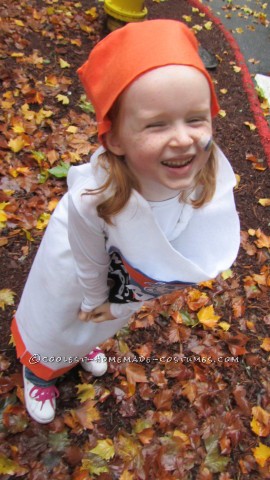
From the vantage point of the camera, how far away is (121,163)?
1.18 metres

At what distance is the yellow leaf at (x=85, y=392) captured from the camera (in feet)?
7.58

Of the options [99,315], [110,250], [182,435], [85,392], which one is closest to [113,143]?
[110,250]

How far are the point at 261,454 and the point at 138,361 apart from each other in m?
0.86

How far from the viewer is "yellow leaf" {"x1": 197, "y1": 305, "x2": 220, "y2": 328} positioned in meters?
2.75

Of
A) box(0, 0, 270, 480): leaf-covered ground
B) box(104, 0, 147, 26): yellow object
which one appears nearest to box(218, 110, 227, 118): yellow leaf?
box(0, 0, 270, 480): leaf-covered ground

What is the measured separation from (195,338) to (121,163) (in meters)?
1.80

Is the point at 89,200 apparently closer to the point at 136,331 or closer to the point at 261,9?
the point at 136,331

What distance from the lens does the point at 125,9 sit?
15.6 ft

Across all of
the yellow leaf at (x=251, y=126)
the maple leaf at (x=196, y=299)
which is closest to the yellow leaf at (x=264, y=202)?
the yellow leaf at (x=251, y=126)

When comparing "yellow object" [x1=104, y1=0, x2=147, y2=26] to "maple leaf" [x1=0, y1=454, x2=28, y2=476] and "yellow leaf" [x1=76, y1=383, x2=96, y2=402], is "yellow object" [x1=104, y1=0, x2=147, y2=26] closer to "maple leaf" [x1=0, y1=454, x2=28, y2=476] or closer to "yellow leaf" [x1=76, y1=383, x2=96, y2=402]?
"yellow leaf" [x1=76, y1=383, x2=96, y2=402]

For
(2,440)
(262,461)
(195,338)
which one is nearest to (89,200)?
(2,440)

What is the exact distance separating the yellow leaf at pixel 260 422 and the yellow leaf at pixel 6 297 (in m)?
1.62

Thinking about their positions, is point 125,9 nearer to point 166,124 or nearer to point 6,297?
point 6,297

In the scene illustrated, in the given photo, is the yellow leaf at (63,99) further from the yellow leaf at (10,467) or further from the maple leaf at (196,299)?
the yellow leaf at (10,467)
